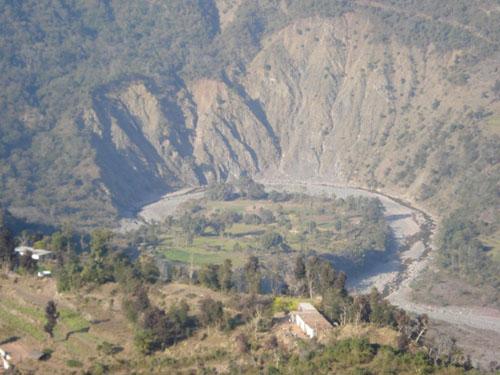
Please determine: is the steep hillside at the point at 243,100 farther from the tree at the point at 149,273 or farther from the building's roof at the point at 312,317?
the building's roof at the point at 312,317

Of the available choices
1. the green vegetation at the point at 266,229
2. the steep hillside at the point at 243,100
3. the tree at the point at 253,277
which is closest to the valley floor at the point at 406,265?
the green vegetation at the point at 266,229

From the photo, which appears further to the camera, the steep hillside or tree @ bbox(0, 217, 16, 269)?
the steep hillside

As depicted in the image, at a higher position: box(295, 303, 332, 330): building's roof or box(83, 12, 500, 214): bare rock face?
box(83, 12, 500, 214): bare rock face

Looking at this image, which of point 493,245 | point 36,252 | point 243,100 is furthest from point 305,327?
point 243,100

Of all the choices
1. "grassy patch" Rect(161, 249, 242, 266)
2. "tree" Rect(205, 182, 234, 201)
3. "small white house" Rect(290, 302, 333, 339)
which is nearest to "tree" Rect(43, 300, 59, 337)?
"small white house" Rect(290, 302, 333, 339)

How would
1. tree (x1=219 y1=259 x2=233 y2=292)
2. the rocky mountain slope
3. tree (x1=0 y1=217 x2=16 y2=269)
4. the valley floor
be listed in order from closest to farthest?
tree (x1=219 y1=259 x2=233 y2=292) < tree (x1=0 y1=217 x2=16 y2=269) < the valley floor < the rocky mountain slope

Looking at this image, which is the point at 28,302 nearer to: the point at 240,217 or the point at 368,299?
the point at 368,299

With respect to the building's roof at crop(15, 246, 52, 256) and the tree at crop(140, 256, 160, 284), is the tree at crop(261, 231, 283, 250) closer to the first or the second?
the building's roof at crop(15, 246, 52, 256)
